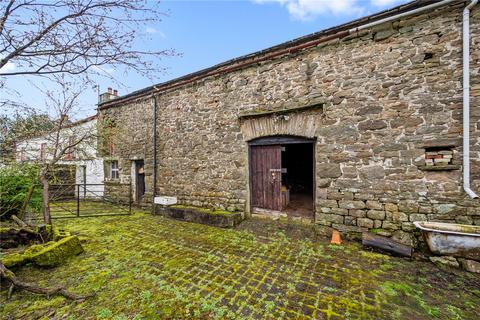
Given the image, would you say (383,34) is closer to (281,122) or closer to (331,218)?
(281,122)

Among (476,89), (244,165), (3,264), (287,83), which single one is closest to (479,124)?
(476,89)

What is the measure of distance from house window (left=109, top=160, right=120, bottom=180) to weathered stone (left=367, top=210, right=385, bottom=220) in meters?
9.63

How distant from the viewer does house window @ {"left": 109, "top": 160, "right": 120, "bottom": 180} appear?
881 cm

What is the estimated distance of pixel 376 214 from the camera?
150 inches

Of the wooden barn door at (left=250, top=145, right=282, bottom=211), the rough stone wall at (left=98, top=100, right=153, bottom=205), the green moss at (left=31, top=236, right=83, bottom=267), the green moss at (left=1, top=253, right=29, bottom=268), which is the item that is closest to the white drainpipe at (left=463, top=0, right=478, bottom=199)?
the wooden barn door at (left=250, top=145, right=282, bottom=211)

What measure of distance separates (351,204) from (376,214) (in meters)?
0.46

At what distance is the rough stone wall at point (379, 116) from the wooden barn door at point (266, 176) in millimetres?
281

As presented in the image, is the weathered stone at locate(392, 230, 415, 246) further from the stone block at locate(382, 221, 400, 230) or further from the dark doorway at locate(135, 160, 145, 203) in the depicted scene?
the dark doorway at locate(135, 160, 145, 203)

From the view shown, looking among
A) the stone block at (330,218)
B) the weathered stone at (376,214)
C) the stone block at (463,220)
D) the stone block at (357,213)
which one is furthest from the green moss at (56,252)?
the stone block at (463,220)

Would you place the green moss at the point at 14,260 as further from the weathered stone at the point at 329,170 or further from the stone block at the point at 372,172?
the stone block at the point at 372,172

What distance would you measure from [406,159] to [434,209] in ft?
3.17

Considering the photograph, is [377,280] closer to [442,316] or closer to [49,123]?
[442,316]

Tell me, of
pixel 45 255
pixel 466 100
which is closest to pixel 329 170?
pixel 466 100

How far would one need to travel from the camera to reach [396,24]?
3.69 meters
